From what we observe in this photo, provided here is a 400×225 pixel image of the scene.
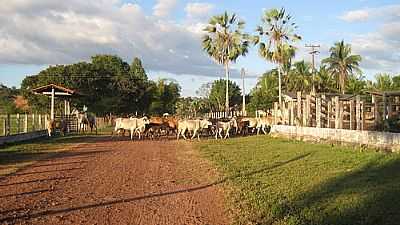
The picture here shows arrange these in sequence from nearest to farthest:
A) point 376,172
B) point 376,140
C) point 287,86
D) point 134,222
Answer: point 134,222, point 376,172, point 376,140, point 287,86

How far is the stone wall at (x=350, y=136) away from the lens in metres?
16.7

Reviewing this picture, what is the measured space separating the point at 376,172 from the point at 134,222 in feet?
23.2

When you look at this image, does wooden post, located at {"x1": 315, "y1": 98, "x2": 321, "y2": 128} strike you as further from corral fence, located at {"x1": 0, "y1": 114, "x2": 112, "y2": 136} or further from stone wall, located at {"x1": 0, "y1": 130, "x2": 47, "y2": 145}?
corral fence, located at {"x1": 0, "y1": 114, "x2": 112, "y2": 136}

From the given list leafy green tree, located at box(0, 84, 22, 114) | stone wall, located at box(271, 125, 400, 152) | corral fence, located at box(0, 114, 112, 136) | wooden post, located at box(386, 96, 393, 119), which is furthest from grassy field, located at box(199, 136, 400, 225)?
leafy green tree, located at box(0, 84, 22, 114)

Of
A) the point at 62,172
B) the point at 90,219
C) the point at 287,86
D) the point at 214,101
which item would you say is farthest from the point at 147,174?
the point at 214,101

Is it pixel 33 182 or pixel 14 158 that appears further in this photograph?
pixel 14 158

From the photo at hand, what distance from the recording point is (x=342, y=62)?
70750 millimetres

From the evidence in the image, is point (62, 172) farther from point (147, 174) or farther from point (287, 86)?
point (287, 86)

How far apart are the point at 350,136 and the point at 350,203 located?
10999 millimetres

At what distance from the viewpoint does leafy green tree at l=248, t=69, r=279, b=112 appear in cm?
6656

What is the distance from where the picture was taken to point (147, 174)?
1466 cm

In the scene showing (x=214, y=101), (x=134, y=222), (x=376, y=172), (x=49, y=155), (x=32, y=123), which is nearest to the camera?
(x=134, y=222)

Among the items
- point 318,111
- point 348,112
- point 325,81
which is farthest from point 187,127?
point 325,81

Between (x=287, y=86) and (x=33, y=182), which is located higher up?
(x=287, y=86)
